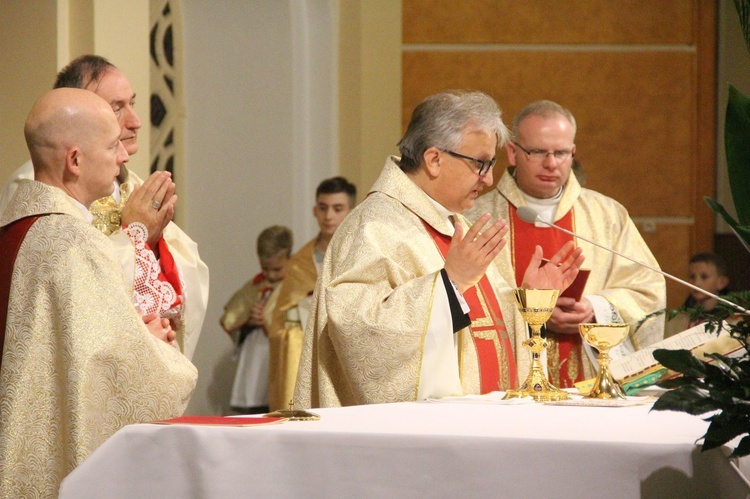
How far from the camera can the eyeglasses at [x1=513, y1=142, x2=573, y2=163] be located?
4840mm

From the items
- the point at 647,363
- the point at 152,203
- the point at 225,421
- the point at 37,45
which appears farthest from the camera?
the point at 37,45

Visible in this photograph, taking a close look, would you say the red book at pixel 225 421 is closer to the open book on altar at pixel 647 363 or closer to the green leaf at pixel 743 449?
the green leaf at pixel 743 449

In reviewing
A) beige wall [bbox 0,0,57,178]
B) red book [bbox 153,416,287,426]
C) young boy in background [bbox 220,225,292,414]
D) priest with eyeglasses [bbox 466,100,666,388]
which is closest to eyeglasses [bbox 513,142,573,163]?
priest with eyeglasses [bbox 466,100,666,388]

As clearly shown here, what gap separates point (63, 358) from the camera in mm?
3100

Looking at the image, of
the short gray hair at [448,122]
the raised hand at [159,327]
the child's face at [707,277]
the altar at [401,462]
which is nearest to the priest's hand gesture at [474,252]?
the short gray hair at [448,122]

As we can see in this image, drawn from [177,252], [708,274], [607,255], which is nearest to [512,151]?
[607,255]

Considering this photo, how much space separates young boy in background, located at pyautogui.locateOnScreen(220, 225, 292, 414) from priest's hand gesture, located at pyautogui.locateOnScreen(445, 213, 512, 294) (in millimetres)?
4199

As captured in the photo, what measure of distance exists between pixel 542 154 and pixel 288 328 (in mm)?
2716

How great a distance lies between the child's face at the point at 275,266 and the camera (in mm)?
7723

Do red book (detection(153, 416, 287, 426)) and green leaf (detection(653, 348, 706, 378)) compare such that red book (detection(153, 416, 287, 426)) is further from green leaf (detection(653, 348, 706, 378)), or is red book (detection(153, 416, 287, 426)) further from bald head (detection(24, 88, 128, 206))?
bald head (detection(24, 88, 128, 206))

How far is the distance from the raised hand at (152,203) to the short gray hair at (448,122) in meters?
0.84

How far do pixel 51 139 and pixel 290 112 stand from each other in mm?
5365

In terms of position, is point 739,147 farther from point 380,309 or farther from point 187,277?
point 187,277

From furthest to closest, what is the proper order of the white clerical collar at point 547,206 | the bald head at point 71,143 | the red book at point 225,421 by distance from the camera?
1. the white clerical collar at point 547,206
2. the bald head at point 71,143
3. the red book at point 225,421
